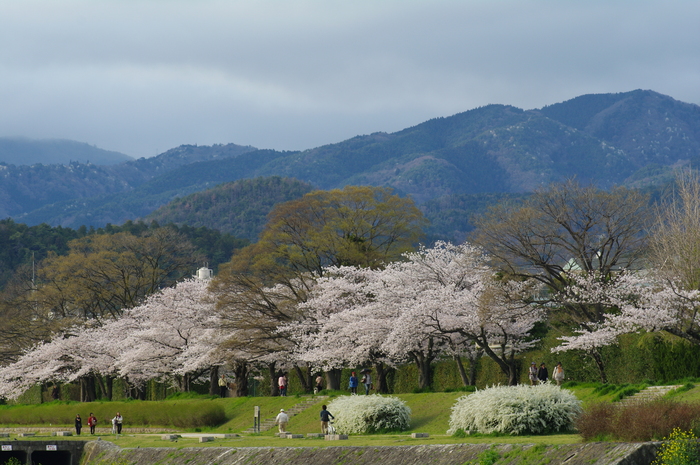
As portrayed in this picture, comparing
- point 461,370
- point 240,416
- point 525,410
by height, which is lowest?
point 240,416

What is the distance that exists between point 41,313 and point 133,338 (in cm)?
1349

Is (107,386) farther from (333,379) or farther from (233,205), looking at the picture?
(233,205)

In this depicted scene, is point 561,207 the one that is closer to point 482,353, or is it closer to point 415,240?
point 482,353

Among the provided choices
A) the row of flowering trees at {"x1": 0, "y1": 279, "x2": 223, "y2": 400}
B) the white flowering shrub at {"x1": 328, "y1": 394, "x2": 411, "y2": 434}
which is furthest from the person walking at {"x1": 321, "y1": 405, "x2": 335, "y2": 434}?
the row of flowering trees at {"x1": 0, "y1": 279, "x2": 223, "y2": 400}

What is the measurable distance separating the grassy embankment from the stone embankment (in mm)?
920

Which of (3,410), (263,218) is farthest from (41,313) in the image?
(263,218)

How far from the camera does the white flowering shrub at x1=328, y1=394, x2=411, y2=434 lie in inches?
1185

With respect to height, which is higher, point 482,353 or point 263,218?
point 263,218

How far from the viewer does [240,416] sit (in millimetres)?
41750

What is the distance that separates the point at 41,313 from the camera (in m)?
61.1

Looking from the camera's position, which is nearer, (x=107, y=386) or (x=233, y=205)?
(x=107, y=386)

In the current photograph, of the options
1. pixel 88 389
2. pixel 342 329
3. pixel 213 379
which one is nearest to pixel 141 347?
pixel 213 379

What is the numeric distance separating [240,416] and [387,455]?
21305 millimetres

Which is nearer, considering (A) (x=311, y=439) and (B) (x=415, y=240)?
(A) (x=311, y=439)
